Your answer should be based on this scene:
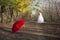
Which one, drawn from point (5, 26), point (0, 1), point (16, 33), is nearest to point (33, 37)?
point (16, 33)

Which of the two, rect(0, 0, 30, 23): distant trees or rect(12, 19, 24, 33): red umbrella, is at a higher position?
rect(0, 0, 30, 23): distant trees

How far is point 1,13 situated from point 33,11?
0.28 metres

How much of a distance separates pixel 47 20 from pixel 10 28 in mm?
319

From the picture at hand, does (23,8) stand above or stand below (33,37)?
above

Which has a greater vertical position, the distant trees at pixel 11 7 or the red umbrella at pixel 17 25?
the distant trees at pixel 11 7

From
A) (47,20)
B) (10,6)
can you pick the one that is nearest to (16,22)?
(10,6)

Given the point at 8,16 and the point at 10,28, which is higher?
the point at 8,16

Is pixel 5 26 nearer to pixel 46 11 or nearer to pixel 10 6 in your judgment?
pixel 10 6

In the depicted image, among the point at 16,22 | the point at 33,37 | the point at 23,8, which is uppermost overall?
the point at 23,8

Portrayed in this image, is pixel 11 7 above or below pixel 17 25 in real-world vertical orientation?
above

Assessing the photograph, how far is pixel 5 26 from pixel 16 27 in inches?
3.8

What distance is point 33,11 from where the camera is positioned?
1.24 m

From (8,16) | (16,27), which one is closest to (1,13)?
(8,16)

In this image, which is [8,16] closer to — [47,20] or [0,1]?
[0,1]
